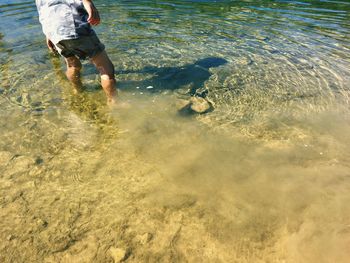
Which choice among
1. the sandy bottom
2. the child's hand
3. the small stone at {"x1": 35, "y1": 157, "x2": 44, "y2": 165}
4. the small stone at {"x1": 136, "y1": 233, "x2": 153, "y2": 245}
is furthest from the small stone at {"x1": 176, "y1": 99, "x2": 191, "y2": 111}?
the small stone at {"x1": 136, "y1": 233, "x2": 153, "y2": 245}

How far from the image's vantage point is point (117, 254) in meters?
2.88

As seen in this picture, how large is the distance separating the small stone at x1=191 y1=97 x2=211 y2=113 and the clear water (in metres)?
0.17

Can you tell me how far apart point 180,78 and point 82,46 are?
2.02 metres

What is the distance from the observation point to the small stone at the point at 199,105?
16.8 feet

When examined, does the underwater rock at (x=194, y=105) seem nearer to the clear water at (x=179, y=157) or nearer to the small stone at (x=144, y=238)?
the clear water at (x=179, y=157)

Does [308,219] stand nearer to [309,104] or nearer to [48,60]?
[309,104]

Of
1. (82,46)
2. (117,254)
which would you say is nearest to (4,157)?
(82,46)

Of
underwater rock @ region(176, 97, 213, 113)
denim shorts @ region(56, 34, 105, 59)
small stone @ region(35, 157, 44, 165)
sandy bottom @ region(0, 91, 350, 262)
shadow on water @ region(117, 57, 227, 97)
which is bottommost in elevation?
sandy bottom @ region(0, 91, 350, 262)

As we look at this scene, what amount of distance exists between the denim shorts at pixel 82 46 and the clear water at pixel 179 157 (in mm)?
807

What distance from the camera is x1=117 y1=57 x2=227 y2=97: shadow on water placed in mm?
5789

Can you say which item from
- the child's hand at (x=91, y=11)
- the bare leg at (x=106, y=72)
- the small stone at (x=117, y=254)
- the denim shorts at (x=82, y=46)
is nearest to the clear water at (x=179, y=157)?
the small stone at (x=117, y=254)

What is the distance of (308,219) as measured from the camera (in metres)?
3.25

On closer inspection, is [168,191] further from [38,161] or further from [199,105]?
[199,105]

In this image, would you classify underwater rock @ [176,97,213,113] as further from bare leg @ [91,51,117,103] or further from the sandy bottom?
bare leg @ [91,51,117,103]
